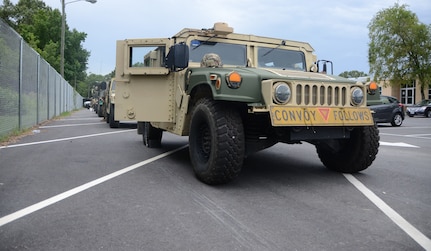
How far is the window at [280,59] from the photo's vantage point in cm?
627

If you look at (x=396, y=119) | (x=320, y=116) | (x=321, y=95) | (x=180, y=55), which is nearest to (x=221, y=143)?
(x=320, y=116)

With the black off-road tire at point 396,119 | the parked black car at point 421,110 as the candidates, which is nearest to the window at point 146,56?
the black off-road tire at point 396,119

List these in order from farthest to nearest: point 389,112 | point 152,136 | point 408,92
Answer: point 408,92 < point 389,112 < point 152,136

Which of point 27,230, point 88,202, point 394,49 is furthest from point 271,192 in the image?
point 394,49

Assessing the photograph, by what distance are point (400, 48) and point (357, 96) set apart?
3618cm

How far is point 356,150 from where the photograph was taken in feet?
17.2

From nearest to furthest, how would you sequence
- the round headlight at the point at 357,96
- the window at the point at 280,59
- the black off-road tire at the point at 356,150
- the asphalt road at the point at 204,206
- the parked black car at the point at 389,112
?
the asphalt road at the point at 204,206, the round headlight at the point at 357,96, the black off-road tire at the point at 356,150, the window at the point at 280,59, the parked black car at the point at 389,112

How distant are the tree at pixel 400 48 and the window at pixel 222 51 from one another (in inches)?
1381

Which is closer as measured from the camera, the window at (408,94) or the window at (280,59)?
the window at (280,59)

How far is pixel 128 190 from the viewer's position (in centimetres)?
450

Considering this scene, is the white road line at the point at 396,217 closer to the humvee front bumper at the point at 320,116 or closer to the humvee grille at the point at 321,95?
the humvee front bumper at the point at 320,116

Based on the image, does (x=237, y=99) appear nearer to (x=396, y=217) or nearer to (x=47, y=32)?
(x=396, y=217)

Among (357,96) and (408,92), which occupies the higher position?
(408,92)

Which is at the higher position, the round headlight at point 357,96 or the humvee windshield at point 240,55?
the humvee windshield at point 240,55
